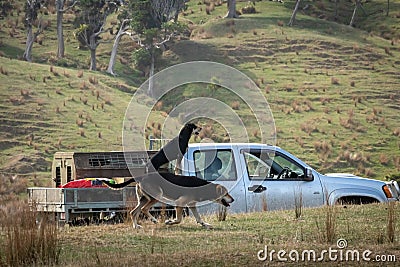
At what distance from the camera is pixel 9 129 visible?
48688mm

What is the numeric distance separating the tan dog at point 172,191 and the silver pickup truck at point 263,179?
227 centimetres

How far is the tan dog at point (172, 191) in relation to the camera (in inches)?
574

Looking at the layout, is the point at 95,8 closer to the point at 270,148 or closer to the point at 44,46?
the point at 44,46

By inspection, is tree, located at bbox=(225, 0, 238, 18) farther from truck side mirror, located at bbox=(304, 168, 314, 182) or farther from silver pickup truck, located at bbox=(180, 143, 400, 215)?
truck side mirror, located at bbox=(304, 168, 314, 182)

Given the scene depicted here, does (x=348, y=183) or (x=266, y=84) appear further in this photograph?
→ (x=266, y=84)

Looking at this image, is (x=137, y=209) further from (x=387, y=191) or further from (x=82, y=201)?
(x=387, y=191)

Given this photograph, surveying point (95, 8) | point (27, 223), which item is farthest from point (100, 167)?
point (95, 8)

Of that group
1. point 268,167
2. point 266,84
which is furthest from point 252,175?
point 266,84

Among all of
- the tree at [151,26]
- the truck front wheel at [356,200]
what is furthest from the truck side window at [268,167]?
the tree at [151,26]

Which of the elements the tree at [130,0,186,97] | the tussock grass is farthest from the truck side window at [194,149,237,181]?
the tree at [130,0,186,97]

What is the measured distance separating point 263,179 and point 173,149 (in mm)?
2708

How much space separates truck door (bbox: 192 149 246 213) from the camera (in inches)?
682

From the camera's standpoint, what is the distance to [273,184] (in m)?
17.6

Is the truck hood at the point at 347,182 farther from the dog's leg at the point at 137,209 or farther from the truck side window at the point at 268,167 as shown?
the dog's leg at the point at 137,209
